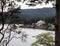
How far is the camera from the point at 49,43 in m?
4.34

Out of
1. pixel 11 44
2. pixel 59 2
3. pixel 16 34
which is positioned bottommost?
pixel 11 44

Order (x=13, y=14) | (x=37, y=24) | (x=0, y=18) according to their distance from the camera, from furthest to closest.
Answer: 1. (x=37, y=24)
2. (x=13, y=14)
3. (x=0, y=18)

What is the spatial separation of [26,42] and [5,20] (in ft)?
3.64

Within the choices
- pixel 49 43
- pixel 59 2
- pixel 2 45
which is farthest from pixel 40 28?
pixel 59 2

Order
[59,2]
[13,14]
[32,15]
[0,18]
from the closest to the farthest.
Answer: [59,2] < [0,18] < [13,14] < [32,15]

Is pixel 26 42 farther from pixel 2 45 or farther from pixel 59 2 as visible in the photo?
pixel 59 2

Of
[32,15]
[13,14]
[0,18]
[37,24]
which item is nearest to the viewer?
[0,18]

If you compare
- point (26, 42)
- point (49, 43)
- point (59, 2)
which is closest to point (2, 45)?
point (26, 42)

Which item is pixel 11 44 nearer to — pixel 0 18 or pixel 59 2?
pixel 0 18

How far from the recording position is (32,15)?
488 cm

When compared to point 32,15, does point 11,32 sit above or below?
below

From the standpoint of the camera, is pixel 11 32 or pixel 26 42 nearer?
pixel 11 32

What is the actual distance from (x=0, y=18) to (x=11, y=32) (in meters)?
0.73

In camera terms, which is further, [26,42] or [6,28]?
[26,42]
